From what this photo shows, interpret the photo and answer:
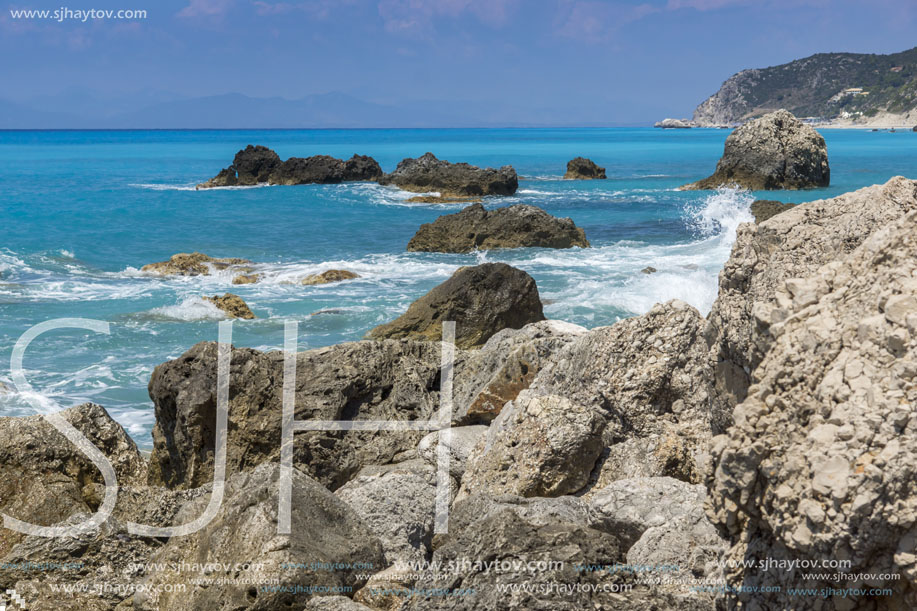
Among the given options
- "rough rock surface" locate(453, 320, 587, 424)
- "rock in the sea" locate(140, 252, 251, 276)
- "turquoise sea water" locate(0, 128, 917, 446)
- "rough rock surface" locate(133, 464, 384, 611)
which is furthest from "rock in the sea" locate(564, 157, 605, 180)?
"rough rock surface" locate(133, 464, 384, 611)

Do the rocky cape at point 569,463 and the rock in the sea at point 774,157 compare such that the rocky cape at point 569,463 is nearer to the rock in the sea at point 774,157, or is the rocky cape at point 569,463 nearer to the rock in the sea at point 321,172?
the rock in the sea at point 774,157

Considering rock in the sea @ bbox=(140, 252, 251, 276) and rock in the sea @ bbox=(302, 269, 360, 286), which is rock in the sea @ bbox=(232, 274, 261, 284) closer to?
rock in the sea @ bbox=(302, 269, 360, 286)

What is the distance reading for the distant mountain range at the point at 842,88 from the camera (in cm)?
14738

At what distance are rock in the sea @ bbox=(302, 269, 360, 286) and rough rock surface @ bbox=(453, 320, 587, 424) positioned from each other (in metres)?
11.5

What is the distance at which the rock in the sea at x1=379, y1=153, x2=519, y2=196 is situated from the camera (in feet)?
123

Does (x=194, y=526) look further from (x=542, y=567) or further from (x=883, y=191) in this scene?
(x=883, y=191)

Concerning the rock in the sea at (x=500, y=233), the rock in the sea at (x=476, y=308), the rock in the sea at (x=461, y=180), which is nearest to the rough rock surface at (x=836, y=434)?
the rock in the sea at (x=476, y=308)

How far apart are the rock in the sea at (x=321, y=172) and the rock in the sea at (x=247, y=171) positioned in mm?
584

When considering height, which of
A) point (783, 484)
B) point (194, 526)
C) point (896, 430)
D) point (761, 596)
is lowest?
point (194, 526)

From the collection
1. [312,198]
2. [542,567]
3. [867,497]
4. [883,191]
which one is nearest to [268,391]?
[542,567]

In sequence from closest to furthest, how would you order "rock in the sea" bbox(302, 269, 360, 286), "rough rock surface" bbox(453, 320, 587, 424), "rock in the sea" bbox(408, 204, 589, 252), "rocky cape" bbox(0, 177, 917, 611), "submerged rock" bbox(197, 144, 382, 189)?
"rocky cape" bbox(0, 177, 917, 611)
"rough rock surface" bbox(453, 320, 587, 424)
"rock in the sea" bbox(302, 269, 360, 286)
"rock in the sea" bbox(408, 204, 589, 252)
"submerged rock" bbox(197, 144, 382, 189)

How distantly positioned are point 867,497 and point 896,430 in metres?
0.18

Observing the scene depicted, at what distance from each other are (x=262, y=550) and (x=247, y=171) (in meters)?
47.8

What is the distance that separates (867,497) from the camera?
6.54 ft
